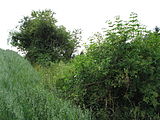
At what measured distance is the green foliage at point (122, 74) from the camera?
2701 millimetres

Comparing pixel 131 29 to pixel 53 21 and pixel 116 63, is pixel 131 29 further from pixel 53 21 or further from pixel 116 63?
pixel 53 21

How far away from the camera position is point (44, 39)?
13234 millimetres

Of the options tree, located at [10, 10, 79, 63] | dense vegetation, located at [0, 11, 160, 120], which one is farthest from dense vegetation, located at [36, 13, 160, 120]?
tree, located at [10, 10, 79, 63]

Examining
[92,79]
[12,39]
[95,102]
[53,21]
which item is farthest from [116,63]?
[12,39]

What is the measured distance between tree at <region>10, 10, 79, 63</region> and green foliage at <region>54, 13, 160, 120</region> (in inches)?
378

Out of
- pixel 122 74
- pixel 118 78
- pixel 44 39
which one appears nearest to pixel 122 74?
pixel 122 74

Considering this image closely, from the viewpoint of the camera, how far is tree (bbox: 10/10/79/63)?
12.8 meters

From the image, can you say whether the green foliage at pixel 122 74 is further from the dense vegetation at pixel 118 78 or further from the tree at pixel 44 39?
the tree at pixel 44 39

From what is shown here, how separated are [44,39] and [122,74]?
1102 cm

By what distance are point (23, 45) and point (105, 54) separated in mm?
11547

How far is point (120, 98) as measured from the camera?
3.02m

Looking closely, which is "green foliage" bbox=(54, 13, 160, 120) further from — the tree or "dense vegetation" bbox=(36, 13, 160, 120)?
→ the tree

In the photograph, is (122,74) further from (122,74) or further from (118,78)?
(118,78)

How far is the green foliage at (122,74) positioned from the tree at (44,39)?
31.5 feet
